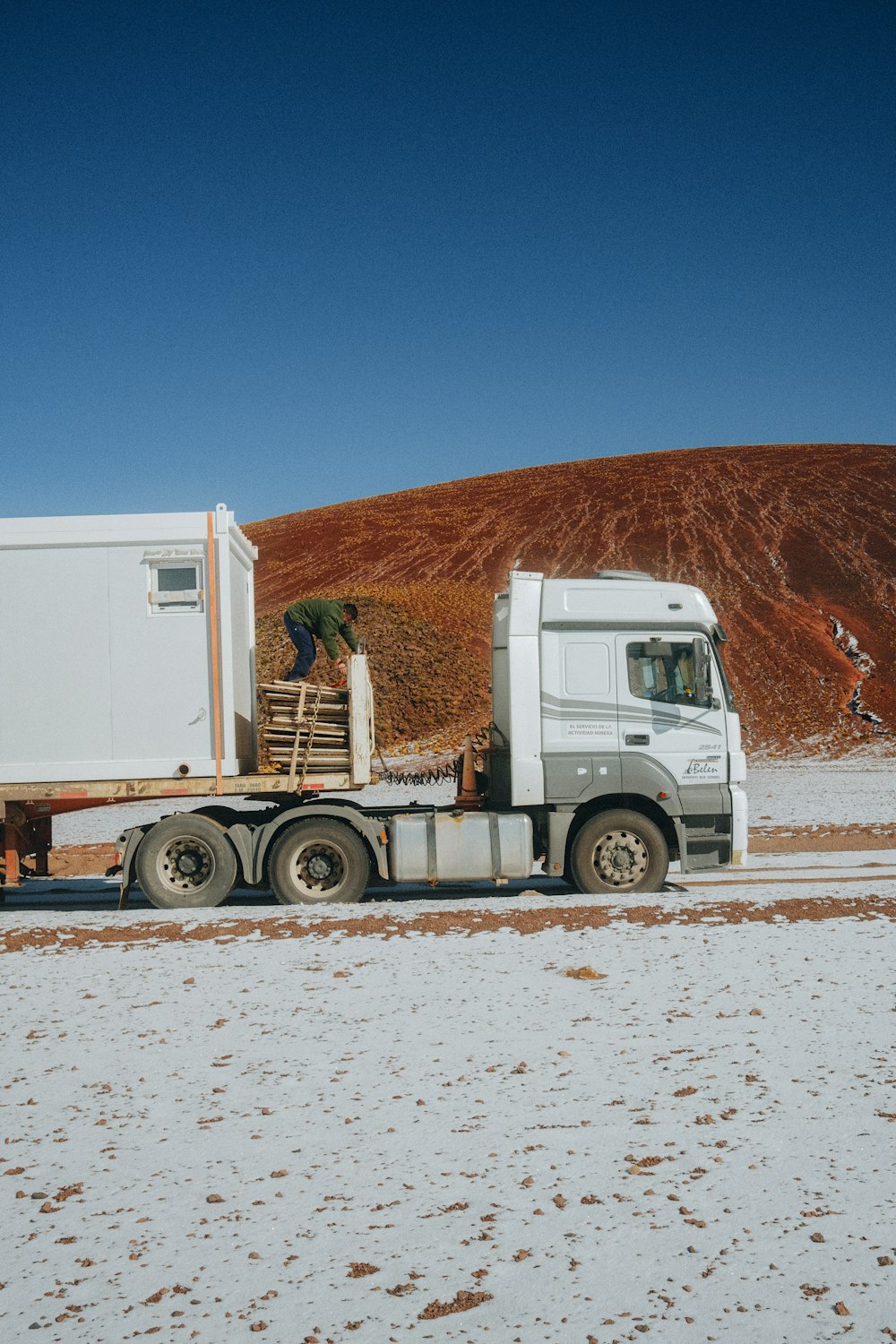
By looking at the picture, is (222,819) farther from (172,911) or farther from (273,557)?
(273,557)

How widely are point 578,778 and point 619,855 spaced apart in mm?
983

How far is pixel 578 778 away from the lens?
1109cm

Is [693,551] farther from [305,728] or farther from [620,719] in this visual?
[305,728]

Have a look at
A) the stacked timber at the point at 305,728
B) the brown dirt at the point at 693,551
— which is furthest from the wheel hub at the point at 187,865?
the brown dirt at the point at 693,551

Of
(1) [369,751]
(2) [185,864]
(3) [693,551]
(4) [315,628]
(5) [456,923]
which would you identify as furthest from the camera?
(3) [693,551]

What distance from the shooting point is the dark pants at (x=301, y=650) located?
38.3 ft

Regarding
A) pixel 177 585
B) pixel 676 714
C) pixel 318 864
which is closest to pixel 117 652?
pixel 177 585

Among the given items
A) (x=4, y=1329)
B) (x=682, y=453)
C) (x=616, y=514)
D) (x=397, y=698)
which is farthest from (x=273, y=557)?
(x=4, y=1329)

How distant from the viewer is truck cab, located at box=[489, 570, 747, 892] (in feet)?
36.4

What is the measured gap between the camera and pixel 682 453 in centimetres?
8619

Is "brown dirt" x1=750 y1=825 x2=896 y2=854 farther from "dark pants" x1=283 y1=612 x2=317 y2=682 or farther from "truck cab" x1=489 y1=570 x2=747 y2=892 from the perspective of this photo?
"dark pants" x1=283 y1=612 x2=317 y2=682

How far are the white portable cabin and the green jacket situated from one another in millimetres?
1347

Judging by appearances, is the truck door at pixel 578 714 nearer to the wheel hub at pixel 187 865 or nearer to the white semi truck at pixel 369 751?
the white semi truck at pixel 369 751

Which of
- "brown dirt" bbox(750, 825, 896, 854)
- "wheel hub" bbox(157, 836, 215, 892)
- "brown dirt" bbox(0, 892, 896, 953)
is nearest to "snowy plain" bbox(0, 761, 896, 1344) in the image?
"brown dirt" bbox(0, 892, 896, 953)
